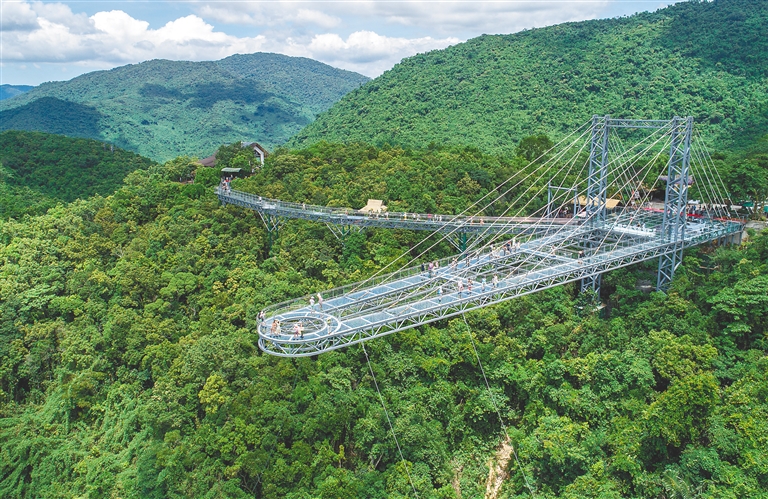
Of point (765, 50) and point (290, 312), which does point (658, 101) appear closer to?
point (765, 50)

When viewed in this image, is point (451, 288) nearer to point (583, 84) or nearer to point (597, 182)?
point (597, 182)

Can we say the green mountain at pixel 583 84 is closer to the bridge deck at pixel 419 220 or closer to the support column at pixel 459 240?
the bridge deck at pixel 419 220

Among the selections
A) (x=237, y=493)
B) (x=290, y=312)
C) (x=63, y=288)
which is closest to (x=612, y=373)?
(x=290, y=312)

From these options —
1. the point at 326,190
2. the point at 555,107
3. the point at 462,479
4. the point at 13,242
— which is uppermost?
the point at 555,107

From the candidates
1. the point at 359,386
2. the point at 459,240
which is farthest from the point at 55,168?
the point at 359,386

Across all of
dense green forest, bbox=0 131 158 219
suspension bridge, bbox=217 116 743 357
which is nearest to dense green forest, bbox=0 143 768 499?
suspension bridge, bbox=217 116 743 357

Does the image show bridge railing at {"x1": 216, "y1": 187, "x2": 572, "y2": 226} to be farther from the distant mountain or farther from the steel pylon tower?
the distant mountain
